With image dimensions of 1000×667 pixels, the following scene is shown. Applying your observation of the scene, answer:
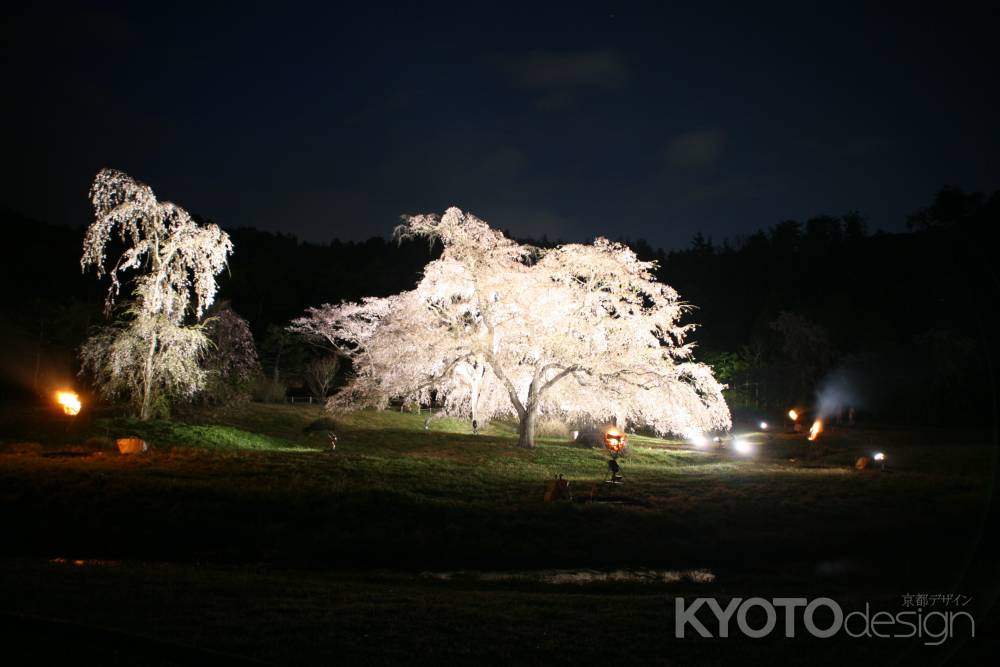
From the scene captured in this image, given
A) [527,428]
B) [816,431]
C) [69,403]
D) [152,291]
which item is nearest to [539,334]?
[527,428]

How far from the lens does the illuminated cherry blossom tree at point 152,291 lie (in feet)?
84.4

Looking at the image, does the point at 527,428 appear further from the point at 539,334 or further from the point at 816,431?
the point at 816,431

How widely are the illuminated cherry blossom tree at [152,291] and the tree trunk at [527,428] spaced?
13337mm

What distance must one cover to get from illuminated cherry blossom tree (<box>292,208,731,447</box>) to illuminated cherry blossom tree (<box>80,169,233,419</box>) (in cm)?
639

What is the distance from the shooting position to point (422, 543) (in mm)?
15406

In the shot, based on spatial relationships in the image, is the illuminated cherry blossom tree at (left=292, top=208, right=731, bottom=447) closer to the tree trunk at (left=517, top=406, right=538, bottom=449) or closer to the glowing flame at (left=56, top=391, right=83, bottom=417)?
the tree trunk at (left=517, top=406, right=538, bottom=449)

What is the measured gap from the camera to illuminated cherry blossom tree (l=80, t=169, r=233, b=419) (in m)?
25.7

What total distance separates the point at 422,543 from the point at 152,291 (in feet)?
56.3

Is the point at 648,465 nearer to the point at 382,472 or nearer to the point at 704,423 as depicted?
the point at 704,423

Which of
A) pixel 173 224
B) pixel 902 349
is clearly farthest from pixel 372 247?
pixel 173 224

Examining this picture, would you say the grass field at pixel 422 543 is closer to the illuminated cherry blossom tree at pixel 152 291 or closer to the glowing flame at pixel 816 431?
the illuminated cherry blossom tree at pixel 152 291

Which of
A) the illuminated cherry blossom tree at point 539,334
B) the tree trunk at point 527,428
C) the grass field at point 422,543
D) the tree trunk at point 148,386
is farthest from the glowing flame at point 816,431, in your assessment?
the tree trunk at point 148,386

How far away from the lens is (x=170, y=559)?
1389 centimetres

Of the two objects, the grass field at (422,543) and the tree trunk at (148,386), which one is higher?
the tree trunk at (148,386)
